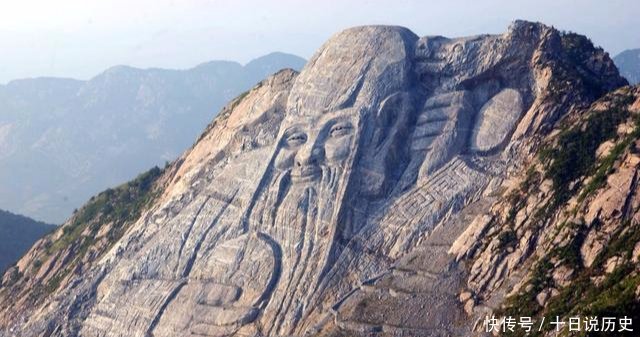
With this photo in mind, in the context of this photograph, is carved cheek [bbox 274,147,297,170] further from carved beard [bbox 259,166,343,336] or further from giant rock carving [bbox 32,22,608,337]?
carved beard [bbox 259,166,343,336]

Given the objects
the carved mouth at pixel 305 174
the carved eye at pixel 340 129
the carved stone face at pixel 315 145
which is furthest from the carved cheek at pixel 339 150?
the carved mouth at pixel 305 174

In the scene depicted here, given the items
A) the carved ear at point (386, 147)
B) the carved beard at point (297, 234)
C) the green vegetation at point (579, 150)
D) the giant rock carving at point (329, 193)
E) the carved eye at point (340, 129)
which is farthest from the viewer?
the carved eye at point (340, 129)

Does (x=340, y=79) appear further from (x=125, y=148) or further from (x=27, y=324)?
(x=125, y=148)

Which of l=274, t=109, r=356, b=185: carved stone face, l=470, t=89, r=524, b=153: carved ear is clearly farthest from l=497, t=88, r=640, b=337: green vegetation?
l=274, t=109, r=356, b=185: carved stone face

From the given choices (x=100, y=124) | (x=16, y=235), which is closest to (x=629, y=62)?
(x=16, y=235)

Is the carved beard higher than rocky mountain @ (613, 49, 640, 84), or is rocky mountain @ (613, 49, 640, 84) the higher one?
rocky mountain @ (613, 49, 640, 84)

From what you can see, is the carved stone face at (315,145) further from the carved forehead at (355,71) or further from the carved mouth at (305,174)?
the carved forehead at (355,71)
